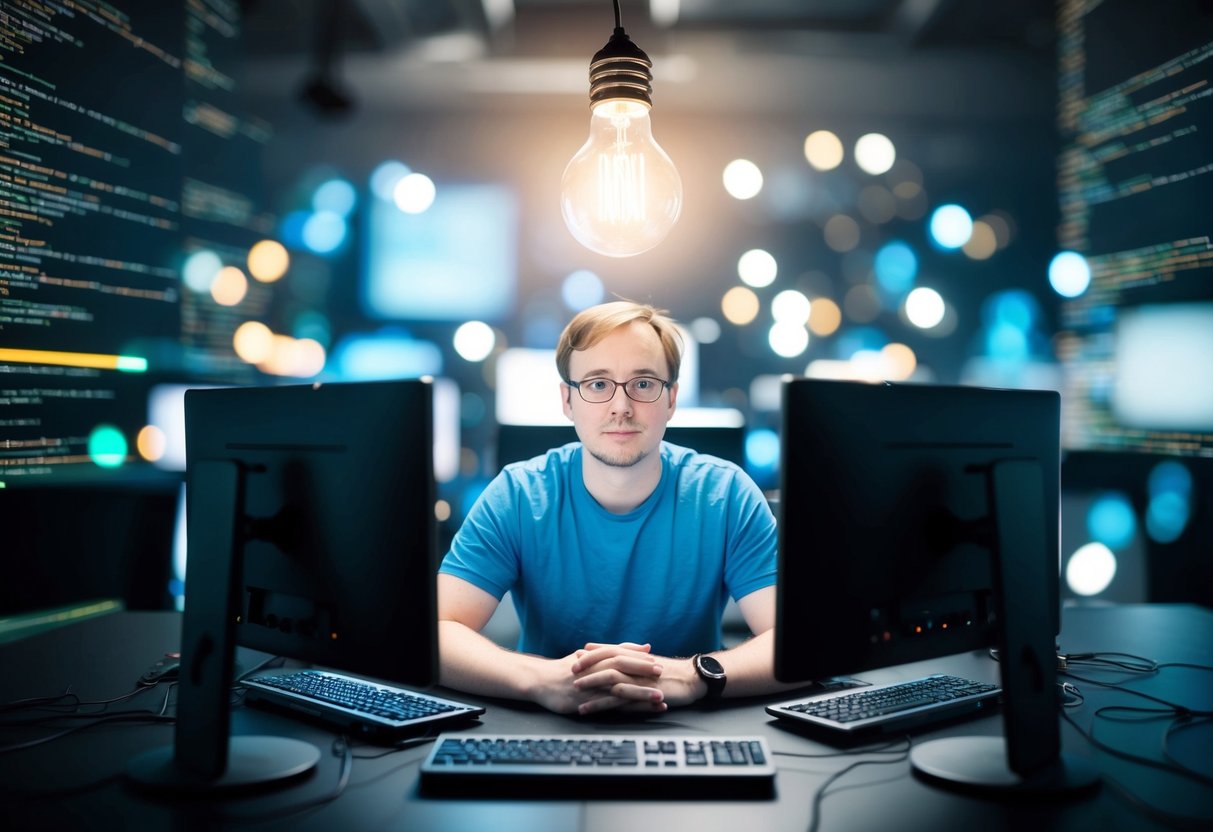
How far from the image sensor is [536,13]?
3764 mm

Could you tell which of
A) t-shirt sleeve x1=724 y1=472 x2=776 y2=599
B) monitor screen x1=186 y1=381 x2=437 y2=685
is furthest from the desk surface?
t-shirt sleeve x1=724 y1=472 x2=776 y2=599

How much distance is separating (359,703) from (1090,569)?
287cm

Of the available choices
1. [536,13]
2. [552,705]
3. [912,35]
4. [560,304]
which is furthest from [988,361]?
[552,705]

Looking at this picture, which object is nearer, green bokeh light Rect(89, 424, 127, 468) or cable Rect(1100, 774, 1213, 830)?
cable Rect(1100, 774, 1213, 830)

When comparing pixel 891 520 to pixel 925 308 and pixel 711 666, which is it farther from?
pixel 925 308

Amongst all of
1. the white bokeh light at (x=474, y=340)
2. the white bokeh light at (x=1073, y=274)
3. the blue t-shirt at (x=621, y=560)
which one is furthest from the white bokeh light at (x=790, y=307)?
the blue t-shirt at (x=621, y=560)

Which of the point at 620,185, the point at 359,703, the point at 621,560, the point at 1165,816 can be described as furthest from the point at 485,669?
the point at 620,185

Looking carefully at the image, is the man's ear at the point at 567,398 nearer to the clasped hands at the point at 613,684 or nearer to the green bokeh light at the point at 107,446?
the clasped hands at the point at 613,684

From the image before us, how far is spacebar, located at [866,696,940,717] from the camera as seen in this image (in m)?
1.12

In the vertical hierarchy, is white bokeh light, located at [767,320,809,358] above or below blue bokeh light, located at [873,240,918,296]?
below

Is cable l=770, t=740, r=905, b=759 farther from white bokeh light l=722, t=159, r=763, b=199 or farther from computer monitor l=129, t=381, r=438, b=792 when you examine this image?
white bokeh light l=722, t=159, r=763, b=199

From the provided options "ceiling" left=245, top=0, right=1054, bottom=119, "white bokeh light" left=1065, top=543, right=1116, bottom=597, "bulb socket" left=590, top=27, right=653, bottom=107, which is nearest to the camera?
"bulb socket" left=590, top=27, right=653, bottom=107

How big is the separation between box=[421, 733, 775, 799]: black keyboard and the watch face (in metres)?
0.23

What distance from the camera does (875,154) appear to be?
4.39 meters
